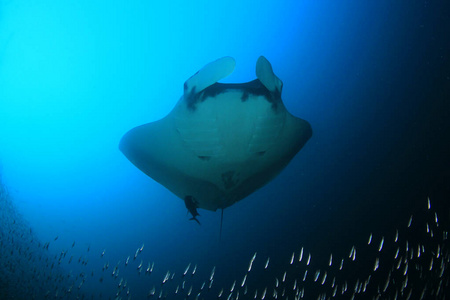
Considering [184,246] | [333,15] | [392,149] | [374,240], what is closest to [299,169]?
[392,149]

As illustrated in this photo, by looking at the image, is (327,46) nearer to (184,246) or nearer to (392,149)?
(392,149)

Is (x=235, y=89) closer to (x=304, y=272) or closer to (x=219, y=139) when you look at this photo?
(x=219, y=139)

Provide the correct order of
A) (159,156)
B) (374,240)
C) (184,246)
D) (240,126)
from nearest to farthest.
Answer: (240,126) < (159,156) < (374,240) < (184,246)

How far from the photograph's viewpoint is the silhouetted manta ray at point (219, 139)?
8.10ft

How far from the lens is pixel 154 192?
14.5 meters

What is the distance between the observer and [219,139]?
280cm

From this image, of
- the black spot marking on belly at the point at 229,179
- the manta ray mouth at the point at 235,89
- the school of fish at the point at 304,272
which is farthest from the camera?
the school of fish at the point at 304,272

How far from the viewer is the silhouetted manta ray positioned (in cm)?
247

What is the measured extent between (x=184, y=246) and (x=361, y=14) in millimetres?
14854

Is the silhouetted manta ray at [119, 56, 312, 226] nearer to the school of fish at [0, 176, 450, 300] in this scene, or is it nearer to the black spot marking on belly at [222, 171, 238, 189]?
the black spot marking on belly at [222, 171, 238, 189]

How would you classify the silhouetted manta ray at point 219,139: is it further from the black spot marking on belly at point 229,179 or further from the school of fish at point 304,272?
the school of fish at point 304,272

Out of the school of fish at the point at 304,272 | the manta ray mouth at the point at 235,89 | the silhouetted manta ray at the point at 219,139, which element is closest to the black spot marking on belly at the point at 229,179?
the silhouetted manta ray at the point at 219,139

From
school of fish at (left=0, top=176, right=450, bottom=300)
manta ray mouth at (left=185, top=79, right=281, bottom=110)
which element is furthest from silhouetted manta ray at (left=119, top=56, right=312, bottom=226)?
school of fish at (left=0, top=176, right=450, bottom=300)

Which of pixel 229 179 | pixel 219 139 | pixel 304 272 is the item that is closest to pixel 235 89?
pixel 219 139
